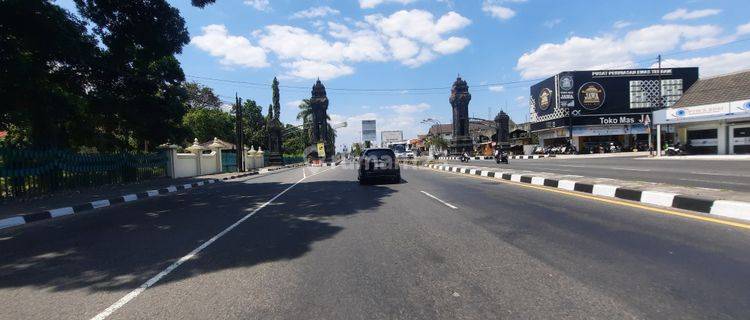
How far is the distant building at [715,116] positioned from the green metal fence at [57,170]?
127 feet

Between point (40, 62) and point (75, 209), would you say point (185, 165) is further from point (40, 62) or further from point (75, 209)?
point (75, 209)

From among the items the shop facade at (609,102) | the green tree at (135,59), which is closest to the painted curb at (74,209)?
the green tree at (135,59)

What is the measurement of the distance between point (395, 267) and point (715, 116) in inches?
1493

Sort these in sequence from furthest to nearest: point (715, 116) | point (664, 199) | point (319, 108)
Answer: point (319, 108)
point (715, 116)
point (664, 199)

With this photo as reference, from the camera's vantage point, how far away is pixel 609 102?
5741cm

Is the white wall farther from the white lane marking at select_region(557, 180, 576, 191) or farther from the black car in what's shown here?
the white lane marking at select_region(557, 180, 576, 191)

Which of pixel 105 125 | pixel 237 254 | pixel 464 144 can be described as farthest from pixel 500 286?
pixel 464 144

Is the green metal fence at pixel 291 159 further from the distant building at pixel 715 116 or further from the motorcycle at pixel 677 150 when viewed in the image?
the distant building at pixel 715 116

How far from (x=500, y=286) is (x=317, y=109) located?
87505 millimetres

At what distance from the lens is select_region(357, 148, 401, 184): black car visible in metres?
15.9

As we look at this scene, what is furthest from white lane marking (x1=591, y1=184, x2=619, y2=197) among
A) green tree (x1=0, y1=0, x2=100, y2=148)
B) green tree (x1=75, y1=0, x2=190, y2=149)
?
green tree (x1=75, y1=0, x2=190, y2=149)

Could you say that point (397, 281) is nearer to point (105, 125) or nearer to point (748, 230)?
point (748, 230)

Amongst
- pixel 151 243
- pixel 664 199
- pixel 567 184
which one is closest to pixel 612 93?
pixel 567 184

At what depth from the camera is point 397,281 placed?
4117 mm
